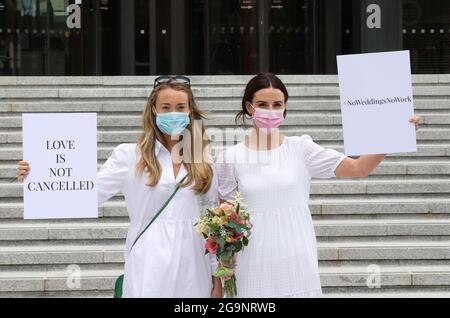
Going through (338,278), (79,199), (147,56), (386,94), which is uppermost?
(147,56)

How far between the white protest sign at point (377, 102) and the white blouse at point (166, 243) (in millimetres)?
783

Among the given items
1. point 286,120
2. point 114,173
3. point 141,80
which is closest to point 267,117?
point 114,173

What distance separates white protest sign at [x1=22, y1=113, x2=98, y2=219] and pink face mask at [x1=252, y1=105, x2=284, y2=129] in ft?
2.66

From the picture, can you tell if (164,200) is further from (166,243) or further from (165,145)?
(165,145)

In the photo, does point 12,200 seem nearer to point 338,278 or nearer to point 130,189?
point 338,278

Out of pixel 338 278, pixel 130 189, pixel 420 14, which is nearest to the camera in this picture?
pixel 130 189

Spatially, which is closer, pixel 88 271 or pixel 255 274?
pixel 255 274

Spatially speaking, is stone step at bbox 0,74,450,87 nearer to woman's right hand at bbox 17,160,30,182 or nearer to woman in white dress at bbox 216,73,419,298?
woman in white dress at bbox 216,73,419,298

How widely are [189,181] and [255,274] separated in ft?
1.84

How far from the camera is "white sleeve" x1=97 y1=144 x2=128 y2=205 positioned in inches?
154

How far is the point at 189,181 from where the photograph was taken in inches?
149
